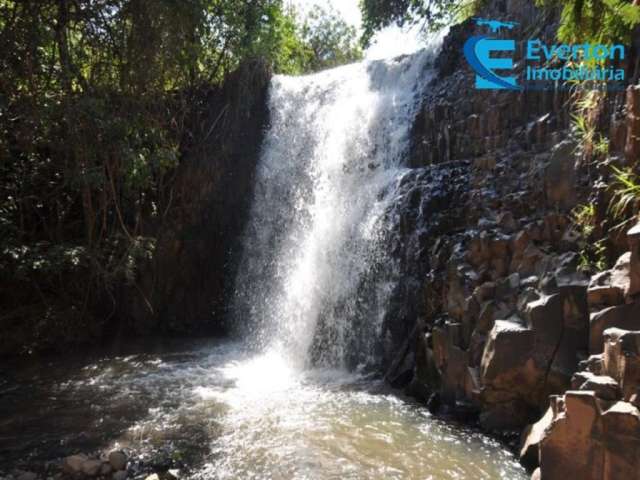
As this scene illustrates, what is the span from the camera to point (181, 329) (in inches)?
378

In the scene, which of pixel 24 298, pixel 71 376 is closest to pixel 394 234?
pixel 71 376

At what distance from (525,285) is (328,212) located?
4505 millimetres

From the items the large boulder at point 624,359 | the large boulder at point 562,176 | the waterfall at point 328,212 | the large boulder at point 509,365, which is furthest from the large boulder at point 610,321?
the waterfall at point 328,212

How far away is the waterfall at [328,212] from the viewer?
7.18 m

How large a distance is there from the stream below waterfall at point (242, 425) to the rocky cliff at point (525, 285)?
22.5 inches

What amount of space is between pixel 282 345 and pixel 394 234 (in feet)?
8.97

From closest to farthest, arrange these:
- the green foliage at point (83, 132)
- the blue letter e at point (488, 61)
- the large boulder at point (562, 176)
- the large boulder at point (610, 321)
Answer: the large boulder at point (610, 321)
the large boulder at point (562, 176)
the green foliage at point (83, 132)
the blue letter e at point (488, 61)

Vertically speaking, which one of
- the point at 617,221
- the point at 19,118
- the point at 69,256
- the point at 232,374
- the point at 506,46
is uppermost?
the point at 506,46

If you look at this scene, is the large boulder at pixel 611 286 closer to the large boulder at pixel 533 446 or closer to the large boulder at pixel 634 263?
the large boulder at pixel 634 263

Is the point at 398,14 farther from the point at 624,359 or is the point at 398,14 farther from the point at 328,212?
the point at 624,359

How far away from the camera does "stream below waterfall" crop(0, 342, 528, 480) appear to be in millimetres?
Answer: 4051

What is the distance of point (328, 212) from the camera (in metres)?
8.66

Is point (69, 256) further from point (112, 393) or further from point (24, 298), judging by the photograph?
point (112, 393)

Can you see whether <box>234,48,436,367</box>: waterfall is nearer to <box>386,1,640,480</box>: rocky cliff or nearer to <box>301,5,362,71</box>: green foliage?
<box>386,1,640,480</box>: rocky cliff
